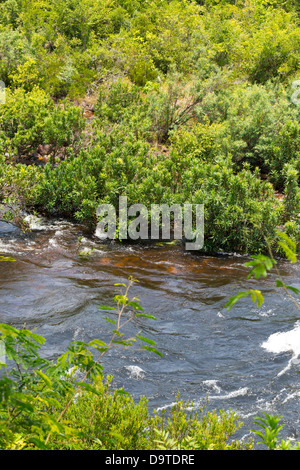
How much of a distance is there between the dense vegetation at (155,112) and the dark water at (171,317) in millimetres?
1029

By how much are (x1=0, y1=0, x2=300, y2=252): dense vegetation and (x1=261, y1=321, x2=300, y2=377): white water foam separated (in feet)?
5.72

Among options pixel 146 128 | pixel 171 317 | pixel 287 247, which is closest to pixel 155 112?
pixel 146 128

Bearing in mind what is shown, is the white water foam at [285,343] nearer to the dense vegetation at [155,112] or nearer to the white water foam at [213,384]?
the white water foam at [213,384]

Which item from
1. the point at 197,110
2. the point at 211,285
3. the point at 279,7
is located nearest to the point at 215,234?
the point at 211,285

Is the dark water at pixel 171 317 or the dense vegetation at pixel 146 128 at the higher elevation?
the dense vegetation at pixel 146 128

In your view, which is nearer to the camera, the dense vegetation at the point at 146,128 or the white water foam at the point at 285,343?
the dense vegetation at the point at 146,128

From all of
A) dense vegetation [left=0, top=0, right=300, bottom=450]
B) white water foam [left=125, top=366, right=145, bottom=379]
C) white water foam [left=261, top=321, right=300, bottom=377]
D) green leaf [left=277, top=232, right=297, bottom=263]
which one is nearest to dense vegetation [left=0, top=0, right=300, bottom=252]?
dense vegetation [left=0, top=0, right=300, bottom=450]

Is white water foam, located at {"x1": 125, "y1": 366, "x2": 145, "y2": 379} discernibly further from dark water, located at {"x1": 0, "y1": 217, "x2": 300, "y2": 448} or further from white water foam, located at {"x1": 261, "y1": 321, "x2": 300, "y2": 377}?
white water foam, located at {"x1": 261, "y1": 321, "x2": 300, "y2": 377}

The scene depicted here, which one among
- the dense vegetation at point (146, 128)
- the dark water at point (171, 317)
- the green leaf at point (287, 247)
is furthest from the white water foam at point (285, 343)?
the green leaf at point (287, 247)

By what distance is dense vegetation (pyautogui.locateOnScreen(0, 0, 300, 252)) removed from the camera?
10.7 meters

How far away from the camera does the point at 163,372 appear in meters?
6.18

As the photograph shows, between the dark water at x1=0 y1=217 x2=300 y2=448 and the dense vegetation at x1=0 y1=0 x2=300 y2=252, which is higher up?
the dense vegetation at x1=0 y1=0 x2=300 y2=252

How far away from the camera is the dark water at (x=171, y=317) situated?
5.81 m
